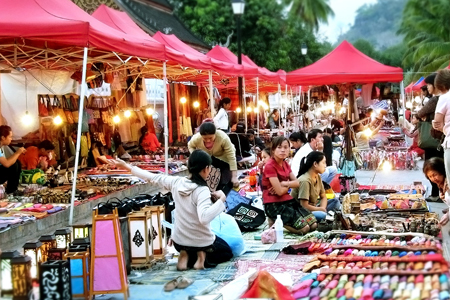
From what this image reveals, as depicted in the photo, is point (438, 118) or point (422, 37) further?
point (422, 37)

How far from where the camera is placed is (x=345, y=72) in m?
18.4

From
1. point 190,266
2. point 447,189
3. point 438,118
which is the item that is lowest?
point 190,266

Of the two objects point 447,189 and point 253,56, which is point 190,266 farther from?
point 253,56

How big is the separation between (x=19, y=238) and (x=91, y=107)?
840 cm

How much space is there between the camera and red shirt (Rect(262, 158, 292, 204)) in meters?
9.23

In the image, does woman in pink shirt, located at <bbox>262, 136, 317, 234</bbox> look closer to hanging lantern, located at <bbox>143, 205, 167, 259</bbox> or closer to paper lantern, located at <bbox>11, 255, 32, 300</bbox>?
hanging lantern, located at <bbox>143, 205, 167, 259</bbox>

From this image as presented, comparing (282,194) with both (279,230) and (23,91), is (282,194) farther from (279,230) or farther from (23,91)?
(23,91)

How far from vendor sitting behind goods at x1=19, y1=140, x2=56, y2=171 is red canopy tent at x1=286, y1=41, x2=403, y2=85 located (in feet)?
22.8

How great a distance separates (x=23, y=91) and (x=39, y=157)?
4.80 ft

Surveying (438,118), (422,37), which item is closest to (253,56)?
(422,37)

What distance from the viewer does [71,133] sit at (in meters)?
16.3

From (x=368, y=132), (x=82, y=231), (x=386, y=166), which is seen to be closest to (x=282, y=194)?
(x=82, y=231)

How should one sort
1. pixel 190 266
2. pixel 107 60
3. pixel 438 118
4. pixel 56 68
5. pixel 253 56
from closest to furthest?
pixel 190 266, pixel 438 118, pixel 107 60, pixel 56 68, pixel 253 56

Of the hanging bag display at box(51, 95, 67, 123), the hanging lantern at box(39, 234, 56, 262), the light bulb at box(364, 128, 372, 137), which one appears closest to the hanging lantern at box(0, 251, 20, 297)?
the hanging lantern at box(39, 234, 56, 262)
